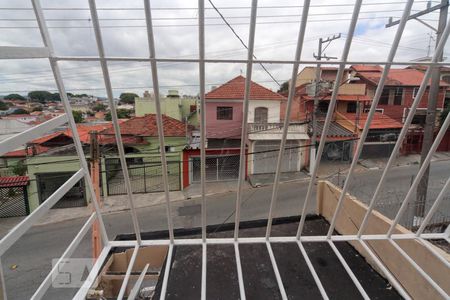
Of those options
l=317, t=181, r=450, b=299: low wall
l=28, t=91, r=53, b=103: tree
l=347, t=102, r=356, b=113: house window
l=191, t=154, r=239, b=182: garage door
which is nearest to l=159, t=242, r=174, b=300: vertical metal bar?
l=28, t=91, r=53, b=103: tree

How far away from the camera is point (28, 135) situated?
2.12ft

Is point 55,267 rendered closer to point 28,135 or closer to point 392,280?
point 28,135

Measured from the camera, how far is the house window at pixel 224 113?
30.2 feet

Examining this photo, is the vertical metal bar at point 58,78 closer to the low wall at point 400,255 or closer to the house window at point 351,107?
the low wall at point 400,255

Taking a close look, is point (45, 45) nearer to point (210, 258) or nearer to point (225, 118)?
point (210, 258)

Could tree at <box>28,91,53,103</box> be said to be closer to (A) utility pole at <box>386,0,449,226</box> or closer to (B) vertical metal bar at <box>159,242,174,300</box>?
(B) vertical metal bar at <box>159,242,174,300</box>

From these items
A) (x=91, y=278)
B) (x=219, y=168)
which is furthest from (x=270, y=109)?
(x=91, y=278)

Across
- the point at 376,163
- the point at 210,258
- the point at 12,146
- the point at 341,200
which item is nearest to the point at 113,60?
the point at 12,146

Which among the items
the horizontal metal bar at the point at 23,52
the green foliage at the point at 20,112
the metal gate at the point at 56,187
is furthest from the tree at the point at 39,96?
the metal gate at the point at 56,187

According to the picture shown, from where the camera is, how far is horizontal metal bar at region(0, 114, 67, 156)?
1.82 feet

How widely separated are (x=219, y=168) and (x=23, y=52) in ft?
30.6

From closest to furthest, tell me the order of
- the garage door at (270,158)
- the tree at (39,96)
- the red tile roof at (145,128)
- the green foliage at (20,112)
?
the green foliage at (20,112) → the tree at (39,96) → the red tile roof at (145,128) → the garage door at (270,158)

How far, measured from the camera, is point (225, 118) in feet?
30.9

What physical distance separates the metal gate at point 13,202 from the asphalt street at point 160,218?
3.79 feet
